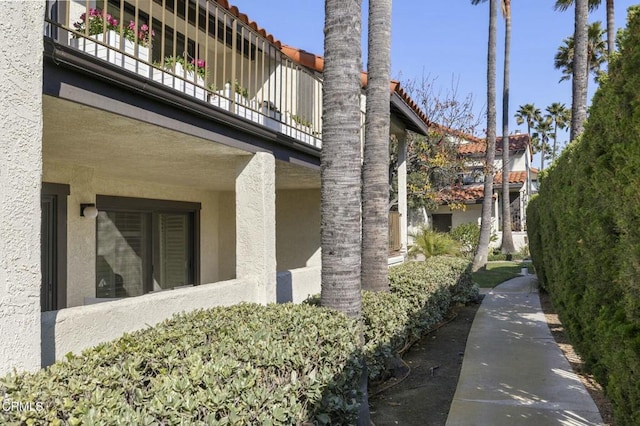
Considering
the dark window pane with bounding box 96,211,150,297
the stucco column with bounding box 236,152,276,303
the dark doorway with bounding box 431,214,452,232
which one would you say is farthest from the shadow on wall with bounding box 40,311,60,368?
the dark doorway with bounding box 431,214,452,232

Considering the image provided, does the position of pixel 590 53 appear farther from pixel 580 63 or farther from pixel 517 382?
pixel 517 382

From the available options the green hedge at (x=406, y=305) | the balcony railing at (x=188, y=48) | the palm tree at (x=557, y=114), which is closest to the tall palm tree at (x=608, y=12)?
the green hedge at (x=406, y=305)

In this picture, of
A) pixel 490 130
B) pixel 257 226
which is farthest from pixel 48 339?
pixel 490 130

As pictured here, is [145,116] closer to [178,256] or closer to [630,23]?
[630,23]

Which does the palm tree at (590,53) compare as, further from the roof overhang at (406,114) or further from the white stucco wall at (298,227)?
the white stucco wall at (298,227)

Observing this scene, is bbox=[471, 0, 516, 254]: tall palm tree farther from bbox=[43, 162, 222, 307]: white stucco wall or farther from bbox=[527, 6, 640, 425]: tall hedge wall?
bbox=[527, 6, 640, 425]: tall hedge wall

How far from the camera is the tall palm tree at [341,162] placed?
5395 millimetres

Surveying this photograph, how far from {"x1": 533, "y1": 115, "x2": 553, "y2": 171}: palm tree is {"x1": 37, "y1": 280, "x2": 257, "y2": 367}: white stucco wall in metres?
54.5

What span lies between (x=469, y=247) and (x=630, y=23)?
922 inches

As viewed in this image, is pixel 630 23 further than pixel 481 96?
No

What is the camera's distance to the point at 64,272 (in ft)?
23.9

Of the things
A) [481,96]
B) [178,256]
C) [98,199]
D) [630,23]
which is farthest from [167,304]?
[481,96]

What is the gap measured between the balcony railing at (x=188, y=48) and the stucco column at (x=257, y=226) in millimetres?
831

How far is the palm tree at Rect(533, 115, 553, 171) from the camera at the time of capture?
53094mm
